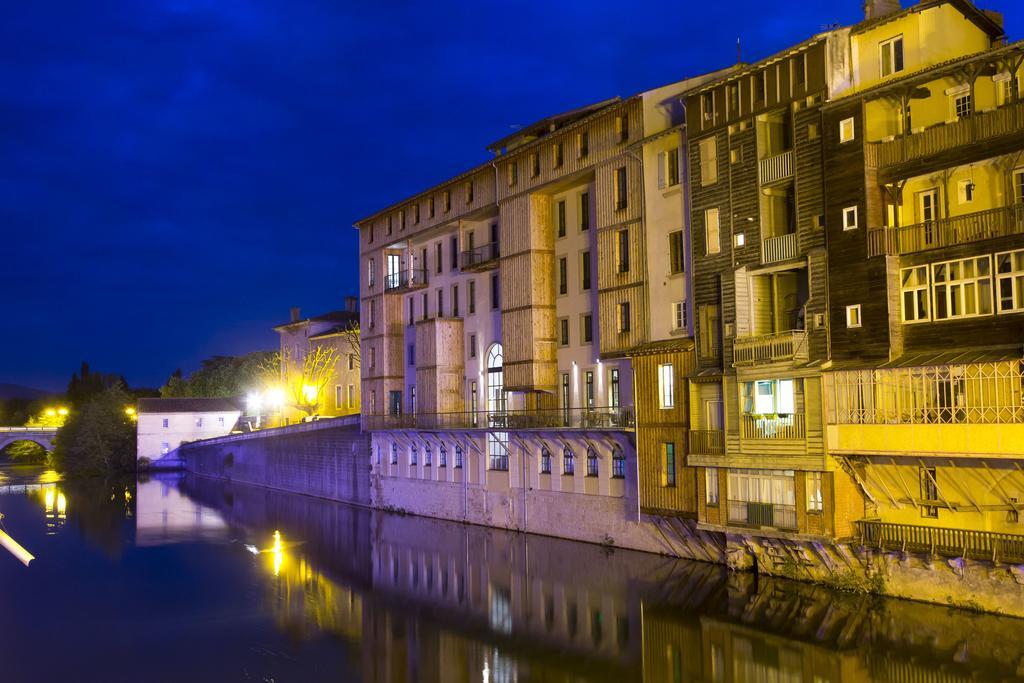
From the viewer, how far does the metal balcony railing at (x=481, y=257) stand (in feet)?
166

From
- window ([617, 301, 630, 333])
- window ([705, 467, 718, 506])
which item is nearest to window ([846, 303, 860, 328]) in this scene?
window ([705, 467, 718, 506])

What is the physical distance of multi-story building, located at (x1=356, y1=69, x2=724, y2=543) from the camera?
38.2 meters

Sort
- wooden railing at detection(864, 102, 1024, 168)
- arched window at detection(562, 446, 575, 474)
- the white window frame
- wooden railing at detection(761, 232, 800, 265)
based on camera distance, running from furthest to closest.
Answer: arched window at detection(562, 446, 575, 474) < wooden railing at detection(761, 232, 800, 265) < the white window frame < wooden railing at detection(864, 102, 1024, 168)

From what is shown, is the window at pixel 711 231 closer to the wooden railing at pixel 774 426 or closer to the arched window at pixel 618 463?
the wooden railing at pixel 774 426

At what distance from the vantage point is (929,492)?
28.5 meters

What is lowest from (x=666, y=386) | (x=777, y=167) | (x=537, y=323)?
(x=666, y=386)

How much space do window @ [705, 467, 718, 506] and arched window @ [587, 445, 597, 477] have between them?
8519 millimetres

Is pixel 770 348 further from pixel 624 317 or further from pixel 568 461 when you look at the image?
pixel 568 461

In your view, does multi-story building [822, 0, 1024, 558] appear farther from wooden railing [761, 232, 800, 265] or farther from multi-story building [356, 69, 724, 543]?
multi-story building [356, 69, 724, 543]

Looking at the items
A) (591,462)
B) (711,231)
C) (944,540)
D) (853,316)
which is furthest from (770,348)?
(591,462)

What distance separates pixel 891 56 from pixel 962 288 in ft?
26.9

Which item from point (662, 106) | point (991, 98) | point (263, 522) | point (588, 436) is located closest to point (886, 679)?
point (991, 98)

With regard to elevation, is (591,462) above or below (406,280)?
below

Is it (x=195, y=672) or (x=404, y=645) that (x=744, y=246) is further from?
(x=195, y=672)
